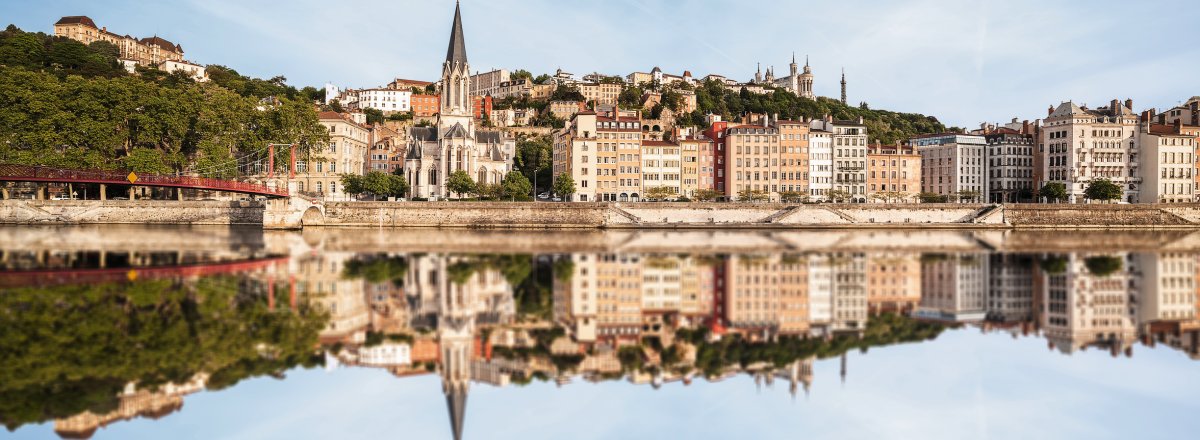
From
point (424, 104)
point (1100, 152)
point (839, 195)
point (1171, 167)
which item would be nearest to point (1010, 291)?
point (839, 195)

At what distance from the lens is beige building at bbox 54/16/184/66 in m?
114

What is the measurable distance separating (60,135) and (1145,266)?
196 feet

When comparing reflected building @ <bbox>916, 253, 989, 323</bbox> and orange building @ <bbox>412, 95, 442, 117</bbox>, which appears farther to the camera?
orange building @ <bbox>412, 95, 442, 117</bbox>

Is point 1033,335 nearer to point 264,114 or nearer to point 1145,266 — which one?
point 1145,266

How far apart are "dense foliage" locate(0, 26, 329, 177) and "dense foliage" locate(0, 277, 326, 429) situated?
4483 centimetres

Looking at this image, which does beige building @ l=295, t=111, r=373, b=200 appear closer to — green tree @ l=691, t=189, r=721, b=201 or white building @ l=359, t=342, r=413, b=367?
green tree @ l=691, t=189, r=721, b=201

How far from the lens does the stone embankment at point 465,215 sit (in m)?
52.6

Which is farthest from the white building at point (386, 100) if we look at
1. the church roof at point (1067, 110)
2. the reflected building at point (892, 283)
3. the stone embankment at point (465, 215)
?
the reflected building at point (892, 283)

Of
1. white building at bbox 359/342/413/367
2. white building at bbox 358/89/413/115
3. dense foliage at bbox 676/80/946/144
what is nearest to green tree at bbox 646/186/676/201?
dense foliage at bbox 676/80/946/144

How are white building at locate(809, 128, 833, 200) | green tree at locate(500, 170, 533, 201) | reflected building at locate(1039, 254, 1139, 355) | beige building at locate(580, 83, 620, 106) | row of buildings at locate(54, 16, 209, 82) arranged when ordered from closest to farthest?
reflected building at locate(1039, 254, 1139, 355), green tree at locate(500, 170, 533, 201), white building at locate(809, 128, 833, 200), row of buildings at locate(54, 16, 209, 82), beige building at locate(580, 83, 620, 106)

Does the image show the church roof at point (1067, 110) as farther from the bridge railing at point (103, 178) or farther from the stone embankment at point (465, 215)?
the bridge railing at point (103, 178)

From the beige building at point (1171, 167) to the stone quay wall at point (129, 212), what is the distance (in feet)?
237

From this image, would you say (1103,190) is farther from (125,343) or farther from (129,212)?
(125,343)

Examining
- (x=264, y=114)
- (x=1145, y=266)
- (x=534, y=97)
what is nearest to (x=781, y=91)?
(x=534, y=97)
